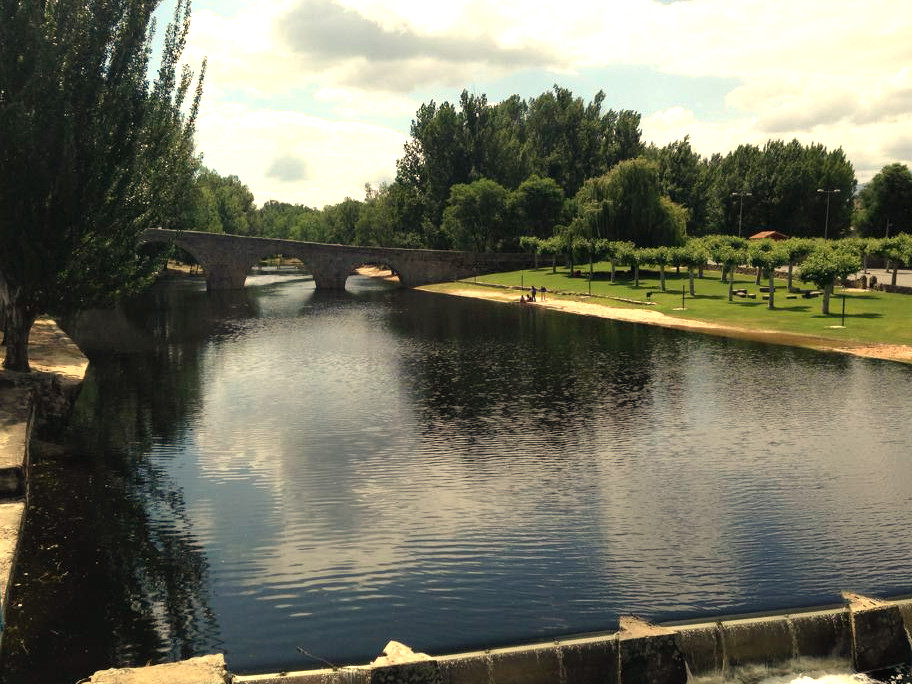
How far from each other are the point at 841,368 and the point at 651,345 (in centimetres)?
1413

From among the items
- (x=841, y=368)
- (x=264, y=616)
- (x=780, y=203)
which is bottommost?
(x=264, y=616)

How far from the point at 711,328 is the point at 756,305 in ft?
40.5

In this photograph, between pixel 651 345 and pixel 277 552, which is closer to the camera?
pixel 277 552

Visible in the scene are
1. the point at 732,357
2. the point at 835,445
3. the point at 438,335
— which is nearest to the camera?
the point at 835,445

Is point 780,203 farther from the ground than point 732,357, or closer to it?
farther from the ground

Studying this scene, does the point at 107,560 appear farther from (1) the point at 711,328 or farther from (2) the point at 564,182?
(2) the point at 564,182

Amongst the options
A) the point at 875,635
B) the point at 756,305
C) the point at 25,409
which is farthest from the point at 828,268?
the point at 25,409

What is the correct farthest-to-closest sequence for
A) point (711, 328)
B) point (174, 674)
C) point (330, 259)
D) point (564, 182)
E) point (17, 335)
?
1. point (564, 182)
2. point (330, 259)
3. point (711, 328)
4. point (17, 335)
5. point (174, 674)

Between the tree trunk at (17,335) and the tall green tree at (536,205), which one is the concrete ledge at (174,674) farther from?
the tall green tree at (536,205)

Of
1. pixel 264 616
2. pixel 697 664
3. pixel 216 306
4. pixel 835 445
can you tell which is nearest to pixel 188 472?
pixel 264 616

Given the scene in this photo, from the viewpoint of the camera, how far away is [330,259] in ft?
402

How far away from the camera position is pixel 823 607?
1839 cm

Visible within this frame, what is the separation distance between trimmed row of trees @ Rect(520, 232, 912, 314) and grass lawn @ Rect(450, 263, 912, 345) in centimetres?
183

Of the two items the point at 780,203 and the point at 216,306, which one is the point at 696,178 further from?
the point at 216,306
